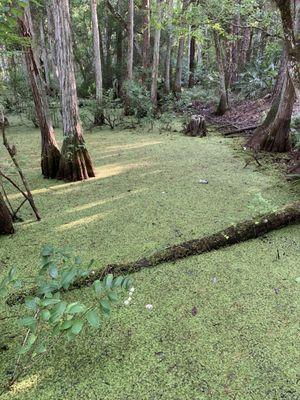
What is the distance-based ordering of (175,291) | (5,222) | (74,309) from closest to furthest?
(74,309)
(175,291)
(5,222)

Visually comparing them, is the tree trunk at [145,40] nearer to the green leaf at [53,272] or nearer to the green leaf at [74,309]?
the green leaf at [53,272]

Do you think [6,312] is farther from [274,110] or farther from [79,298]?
[274,110]

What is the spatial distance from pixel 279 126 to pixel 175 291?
11.7ft

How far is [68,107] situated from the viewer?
3.73m

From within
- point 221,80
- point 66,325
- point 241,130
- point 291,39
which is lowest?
point 241,130

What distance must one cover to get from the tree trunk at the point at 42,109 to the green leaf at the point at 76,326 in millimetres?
3053

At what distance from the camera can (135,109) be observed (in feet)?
25.4

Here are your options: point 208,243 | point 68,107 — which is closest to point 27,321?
point 208,243

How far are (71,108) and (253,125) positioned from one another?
4.02 meters

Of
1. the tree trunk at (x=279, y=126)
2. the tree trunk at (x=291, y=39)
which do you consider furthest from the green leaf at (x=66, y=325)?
the tree trunk at (x=279, y=126)

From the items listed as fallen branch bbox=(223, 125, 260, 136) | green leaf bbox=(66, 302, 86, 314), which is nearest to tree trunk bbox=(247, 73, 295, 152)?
fallen branch bbox=(223, 125, 260, 136)

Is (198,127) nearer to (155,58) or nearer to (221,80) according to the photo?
(221,80)

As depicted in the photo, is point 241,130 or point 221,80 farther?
point 221,80

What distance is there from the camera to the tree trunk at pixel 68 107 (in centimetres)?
343
